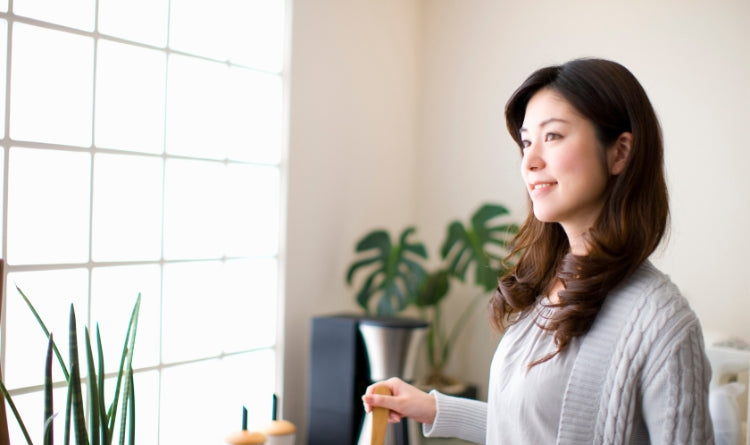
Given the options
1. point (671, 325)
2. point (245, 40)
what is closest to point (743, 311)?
point (671, 325)

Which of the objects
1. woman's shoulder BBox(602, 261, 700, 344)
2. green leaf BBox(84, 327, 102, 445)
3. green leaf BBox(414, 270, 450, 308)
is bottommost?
green leaf BBox(84, 327, 102, 445)

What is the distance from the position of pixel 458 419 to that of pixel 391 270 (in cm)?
155

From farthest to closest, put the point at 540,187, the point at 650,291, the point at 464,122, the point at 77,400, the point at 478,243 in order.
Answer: the point at 464,122, the point at 478,243, the point at 77,400, the point at 540,187, the point at 650,291

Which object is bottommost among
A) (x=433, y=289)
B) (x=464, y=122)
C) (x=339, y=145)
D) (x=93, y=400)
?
(x=93, y=400)

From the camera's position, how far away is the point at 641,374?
3.91 ft

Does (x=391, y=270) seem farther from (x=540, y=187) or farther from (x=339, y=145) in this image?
(x=540, y=187)

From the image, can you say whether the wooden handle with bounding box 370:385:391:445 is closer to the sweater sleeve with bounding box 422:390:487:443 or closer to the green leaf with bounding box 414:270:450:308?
the sweater sleeve with bounding box 422:390:487:443

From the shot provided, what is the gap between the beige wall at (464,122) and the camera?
9.22 ft

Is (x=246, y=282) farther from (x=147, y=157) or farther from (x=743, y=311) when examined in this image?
(x=743, y=311)

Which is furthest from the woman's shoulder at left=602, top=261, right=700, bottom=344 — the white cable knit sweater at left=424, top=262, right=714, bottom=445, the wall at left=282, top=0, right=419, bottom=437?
the wall at left=282, top=0, right=419, bottom=437

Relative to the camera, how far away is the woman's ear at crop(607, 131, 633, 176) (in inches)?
51.0

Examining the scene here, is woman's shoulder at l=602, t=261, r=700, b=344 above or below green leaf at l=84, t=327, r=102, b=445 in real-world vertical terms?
above

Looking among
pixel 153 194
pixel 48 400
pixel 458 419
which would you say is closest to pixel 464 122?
pixel 153 194

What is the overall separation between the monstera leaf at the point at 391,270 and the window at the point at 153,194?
41 centimetres
